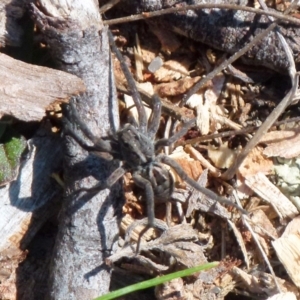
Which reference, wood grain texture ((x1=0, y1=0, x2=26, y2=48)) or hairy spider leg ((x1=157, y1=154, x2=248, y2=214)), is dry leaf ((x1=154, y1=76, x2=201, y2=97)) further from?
wood grain texture ((x1=0, y1=0, x2=26, y2=48))

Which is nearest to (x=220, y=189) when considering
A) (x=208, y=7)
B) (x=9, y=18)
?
(x=208, y=7)

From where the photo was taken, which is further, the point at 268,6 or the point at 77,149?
the point at 268,6

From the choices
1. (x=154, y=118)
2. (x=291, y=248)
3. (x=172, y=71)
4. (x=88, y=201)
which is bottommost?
(x=291, y=248)

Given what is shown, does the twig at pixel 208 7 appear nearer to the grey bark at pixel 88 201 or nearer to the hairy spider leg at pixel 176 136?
the grey bark at pixel 88 201

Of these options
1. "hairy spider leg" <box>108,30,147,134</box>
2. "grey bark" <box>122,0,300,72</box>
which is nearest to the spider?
"hairy spider leg" <box>108,30,147,134</box>

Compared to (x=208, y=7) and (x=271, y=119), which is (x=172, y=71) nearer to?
(x=208, y=7)

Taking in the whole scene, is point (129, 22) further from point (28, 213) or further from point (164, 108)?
point (28, 213)

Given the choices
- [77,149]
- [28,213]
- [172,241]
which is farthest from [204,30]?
[28,213]
